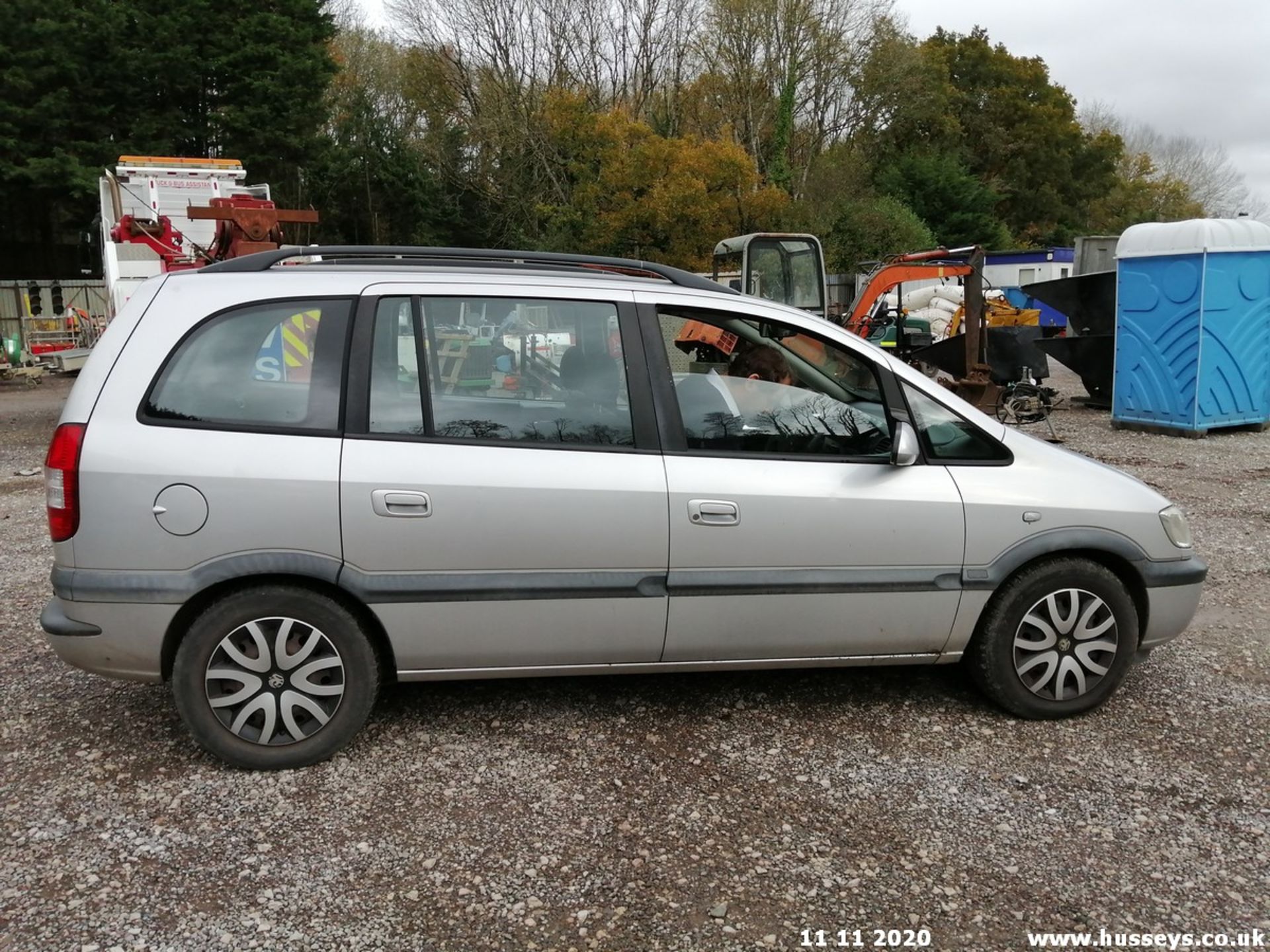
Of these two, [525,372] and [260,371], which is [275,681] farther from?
[525,372]

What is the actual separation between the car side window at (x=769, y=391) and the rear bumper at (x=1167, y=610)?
1284 mm

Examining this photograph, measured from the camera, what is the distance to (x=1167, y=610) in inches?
153

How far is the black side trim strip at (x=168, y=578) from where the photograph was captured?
3.25m

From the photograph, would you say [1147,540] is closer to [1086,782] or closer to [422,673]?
[1086,782]

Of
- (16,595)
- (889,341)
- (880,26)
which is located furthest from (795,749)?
(880,26)

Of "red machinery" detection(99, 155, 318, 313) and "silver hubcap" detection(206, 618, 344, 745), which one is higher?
"red machinery" detection(99, 155, 318, 313)

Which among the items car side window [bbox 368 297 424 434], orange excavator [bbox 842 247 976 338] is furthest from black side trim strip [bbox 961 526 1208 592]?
orange excavator [bbox 842 247 976 338]

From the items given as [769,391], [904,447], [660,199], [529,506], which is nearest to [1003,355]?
[769,391]

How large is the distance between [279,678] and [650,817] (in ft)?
4.48

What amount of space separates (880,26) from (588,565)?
129ft

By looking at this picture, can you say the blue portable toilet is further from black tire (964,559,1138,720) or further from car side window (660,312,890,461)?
car side window (660,312,890,461)

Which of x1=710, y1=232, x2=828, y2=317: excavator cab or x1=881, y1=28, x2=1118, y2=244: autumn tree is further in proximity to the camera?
x1=881, y1=28, x2=1118, y2=244: autumn tree

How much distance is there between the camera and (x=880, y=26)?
123 ft

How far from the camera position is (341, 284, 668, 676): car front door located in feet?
11.0
